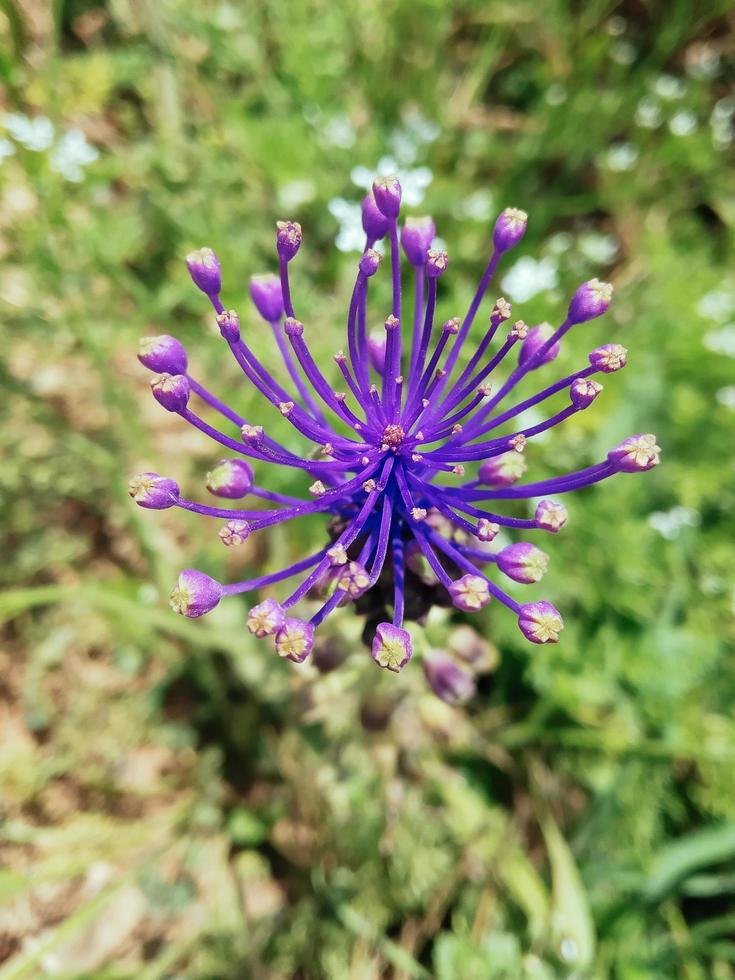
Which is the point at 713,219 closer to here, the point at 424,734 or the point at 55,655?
the point at 424,734

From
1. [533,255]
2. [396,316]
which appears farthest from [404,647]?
[533,255]

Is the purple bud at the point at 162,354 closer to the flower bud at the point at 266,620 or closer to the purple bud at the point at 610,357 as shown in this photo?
the flower bud at the point at 266,620

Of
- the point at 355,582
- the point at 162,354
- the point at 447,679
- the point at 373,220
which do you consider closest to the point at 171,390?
the point at 162,354

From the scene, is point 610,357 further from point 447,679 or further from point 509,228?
point 447,679

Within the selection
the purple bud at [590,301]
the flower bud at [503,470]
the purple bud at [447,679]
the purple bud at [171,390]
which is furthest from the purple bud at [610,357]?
the purple bud at [447,679]

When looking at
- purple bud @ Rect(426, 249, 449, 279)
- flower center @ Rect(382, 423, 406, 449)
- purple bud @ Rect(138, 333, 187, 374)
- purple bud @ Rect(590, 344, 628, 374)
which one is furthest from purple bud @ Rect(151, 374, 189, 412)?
purple bud @ Rect(590, 344, 628, 374)

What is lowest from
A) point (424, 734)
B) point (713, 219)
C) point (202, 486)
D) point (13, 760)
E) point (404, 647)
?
point (13, 760)

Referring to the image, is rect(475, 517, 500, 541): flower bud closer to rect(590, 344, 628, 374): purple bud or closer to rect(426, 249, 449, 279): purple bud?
rect(590, 344, 628, 374): purple bud
